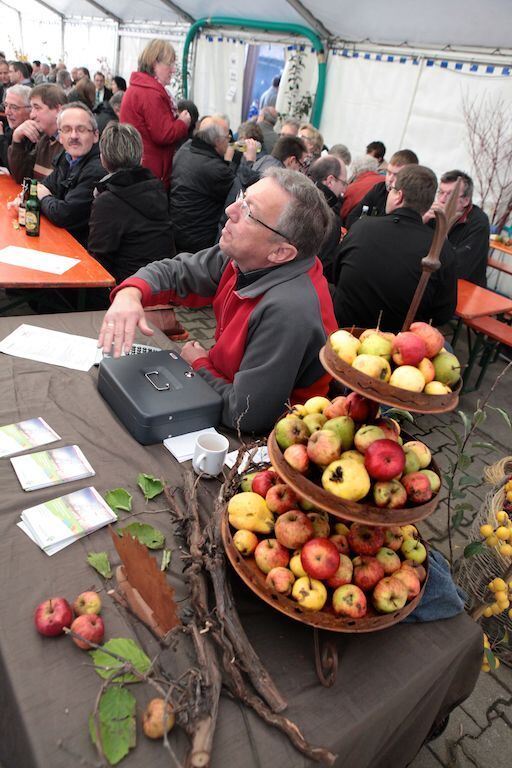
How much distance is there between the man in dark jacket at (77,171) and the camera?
12.1ft

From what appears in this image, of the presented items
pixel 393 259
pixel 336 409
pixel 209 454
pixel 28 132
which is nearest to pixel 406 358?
pixel 336 409

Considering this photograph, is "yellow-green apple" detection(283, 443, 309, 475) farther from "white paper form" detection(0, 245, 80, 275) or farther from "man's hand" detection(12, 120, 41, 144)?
"man's hand" detection(12, 120, 41, 144)

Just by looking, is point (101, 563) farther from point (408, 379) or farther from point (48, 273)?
point (48, 273)

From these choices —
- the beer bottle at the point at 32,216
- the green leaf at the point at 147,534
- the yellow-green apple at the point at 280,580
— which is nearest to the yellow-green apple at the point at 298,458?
the yellow-green apple at the point at 280,580

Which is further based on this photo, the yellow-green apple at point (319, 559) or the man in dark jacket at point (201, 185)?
the man in dark jacket at point (201, 185)

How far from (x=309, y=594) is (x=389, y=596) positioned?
0.63ft

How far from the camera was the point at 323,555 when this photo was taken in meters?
1.08

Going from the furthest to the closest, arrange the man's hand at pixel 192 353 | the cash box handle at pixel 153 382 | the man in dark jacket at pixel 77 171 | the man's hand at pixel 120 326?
the man in dark jacket at pixel 77 171, the man's hand at pixel 192 353, the man's hand at pixel 120 326, the cash box handle at pixel 153 382

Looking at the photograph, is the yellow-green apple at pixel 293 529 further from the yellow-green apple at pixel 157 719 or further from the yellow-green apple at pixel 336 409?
the yellow-green apple at pixel 157 719

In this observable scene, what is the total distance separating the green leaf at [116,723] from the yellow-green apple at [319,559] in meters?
0.44

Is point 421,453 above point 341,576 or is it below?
above

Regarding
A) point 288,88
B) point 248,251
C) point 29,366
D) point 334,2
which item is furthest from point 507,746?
point 288,88

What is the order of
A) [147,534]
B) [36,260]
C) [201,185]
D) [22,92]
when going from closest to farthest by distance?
[147,534], [36,260], [201,185], [22,92]

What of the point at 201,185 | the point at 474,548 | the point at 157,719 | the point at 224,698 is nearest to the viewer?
the point at 157,719
